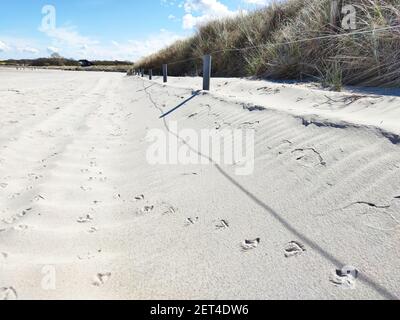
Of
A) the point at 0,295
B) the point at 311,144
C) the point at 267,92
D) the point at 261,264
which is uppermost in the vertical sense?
the point at 267,92

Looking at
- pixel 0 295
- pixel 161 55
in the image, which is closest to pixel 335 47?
pixel 0 295

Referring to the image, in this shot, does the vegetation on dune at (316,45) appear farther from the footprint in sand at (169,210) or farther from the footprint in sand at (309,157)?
the footprint in sand at (169,210)

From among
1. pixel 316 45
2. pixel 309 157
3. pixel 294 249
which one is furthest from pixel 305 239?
pixel 316 45

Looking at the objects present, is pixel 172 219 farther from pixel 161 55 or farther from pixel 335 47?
pixel 161 55

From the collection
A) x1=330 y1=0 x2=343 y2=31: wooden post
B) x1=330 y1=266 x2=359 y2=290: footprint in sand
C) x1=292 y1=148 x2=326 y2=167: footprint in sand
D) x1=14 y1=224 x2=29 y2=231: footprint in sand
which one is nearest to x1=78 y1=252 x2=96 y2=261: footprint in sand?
x1=14 y1=224 x2=29 y2=231: footprint in sand

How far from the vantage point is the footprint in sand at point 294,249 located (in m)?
1.61

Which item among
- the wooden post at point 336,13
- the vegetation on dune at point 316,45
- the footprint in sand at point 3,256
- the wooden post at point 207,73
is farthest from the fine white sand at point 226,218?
the wooden post at point 336,13

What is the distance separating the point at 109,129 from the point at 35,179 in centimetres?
214

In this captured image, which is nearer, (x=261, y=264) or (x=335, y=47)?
(x=261, y=264)

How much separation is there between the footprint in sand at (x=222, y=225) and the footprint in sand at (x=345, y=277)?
0.63 metres

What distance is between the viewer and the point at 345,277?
56.0 inches

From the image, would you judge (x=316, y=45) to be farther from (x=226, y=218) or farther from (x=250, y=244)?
(x=250, y=244)

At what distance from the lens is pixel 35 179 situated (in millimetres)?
2848

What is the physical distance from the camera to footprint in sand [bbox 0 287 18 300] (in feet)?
4.89
